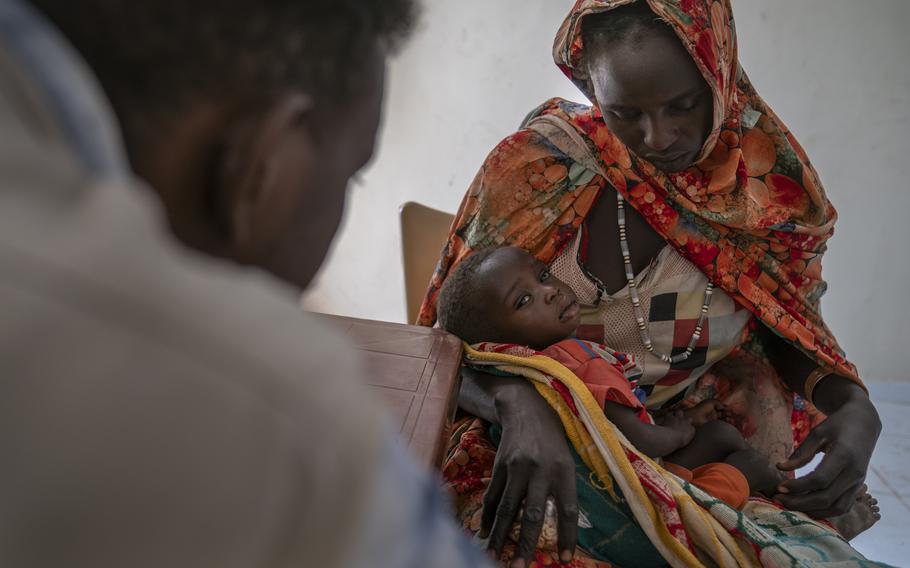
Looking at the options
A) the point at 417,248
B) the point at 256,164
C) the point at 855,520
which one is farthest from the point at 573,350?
the point at 256,164

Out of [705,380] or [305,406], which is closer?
[305,406]

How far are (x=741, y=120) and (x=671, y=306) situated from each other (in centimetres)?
45

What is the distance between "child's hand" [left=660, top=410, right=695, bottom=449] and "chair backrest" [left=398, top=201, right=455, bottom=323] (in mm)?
932

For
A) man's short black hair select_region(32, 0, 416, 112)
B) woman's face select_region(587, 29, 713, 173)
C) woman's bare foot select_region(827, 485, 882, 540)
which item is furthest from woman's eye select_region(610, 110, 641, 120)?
man's short black hair select_region(32, 0, 416, 112)

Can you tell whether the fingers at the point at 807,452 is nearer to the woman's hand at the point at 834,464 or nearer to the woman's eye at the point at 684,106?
the woman's hand at the point at 834,464

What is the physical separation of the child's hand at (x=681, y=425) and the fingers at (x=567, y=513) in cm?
43

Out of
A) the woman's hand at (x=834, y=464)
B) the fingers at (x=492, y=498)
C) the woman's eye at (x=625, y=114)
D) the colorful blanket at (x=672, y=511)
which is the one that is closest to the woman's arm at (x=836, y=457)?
the woman's hand at (x=834, y=464)

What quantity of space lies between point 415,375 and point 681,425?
67cm

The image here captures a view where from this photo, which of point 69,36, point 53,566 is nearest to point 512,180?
point 69,36

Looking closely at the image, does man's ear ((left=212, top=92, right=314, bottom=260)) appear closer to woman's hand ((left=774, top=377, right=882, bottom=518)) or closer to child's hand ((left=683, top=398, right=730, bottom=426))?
woman's hand ((left=774, top=377, right=882, bottom=518))

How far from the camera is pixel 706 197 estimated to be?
1507 mm

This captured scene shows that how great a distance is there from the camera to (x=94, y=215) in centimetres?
30

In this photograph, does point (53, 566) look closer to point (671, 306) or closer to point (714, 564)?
point (714, 564)

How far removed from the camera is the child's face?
1.44 metres
